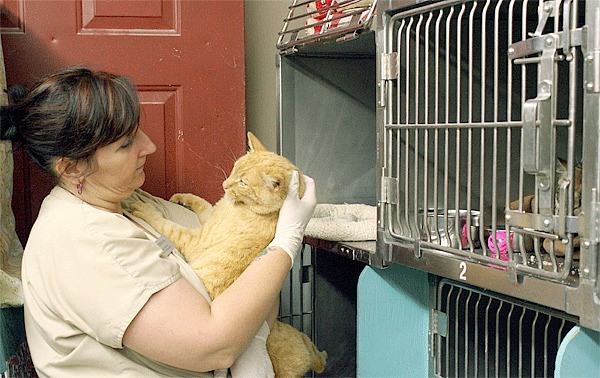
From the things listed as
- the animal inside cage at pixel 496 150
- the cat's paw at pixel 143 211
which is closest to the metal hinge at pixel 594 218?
the animal inside cage at pixel 496 150

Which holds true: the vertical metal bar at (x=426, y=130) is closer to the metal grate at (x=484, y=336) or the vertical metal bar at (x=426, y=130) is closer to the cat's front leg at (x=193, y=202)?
the metal grate at (x=484, y=336)

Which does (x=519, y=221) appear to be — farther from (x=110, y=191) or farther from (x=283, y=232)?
(x=110, y=191)

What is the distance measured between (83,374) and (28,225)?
0.71 m

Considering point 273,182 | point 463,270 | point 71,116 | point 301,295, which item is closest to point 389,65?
point 273,182

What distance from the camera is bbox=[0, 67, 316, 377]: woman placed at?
4.66ft

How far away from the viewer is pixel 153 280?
4.71 feet

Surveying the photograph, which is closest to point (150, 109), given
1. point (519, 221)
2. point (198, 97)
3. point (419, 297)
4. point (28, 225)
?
point (198, 97)

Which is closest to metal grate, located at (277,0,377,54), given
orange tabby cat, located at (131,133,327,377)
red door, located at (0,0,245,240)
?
red door, located at (0,0,245,240)

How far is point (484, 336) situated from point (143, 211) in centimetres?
89

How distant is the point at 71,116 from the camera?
1.52 metres

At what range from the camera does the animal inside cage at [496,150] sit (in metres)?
1.07

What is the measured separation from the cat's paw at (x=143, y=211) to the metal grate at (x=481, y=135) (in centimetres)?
59

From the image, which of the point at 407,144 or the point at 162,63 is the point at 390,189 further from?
the point at 162,63

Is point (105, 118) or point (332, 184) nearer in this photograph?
point (105, 118)
